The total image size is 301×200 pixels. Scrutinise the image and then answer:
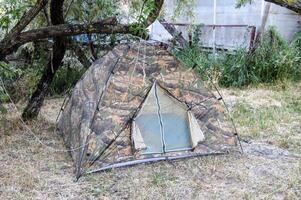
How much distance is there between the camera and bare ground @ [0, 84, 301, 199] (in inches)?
123

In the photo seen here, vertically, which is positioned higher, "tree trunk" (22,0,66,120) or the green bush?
"tree trunk" (22,0,66,120)

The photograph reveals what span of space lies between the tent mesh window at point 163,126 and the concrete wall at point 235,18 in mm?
3846

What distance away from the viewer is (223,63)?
304 inches

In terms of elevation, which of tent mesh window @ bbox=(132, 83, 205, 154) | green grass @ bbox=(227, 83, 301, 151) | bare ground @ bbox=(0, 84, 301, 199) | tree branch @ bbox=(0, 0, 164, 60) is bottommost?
green grass @ bbox=(227, 83, 301, 151)

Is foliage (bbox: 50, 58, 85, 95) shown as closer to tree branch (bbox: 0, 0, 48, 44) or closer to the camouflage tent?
the camouflage tent

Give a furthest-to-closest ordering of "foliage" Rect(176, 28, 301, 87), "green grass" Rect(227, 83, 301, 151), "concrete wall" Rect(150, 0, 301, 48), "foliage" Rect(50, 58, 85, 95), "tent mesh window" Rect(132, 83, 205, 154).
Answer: "concrete wall" Rect(150, 0, 301, 48) < "foliage" Rect(176, 28, 301, 87) < "foliage" Rect(50, 58, 85, 95) < "green grass" Rect(227, 83, 301, 151) < "tent mesh window" Rect(132, 83, 205, 154)

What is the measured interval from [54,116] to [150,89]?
6.87 ft

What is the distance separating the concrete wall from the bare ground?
3712 mm

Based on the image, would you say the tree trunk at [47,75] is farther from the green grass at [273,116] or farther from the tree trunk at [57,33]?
the green grass at [273,116]

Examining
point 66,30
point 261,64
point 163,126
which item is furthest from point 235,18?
point 66,30

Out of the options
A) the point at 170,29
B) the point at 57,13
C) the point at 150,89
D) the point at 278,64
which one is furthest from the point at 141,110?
the point at 170,29

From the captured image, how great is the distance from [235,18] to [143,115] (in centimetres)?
511

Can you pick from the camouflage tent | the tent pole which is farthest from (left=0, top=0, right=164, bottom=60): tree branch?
the tent pole

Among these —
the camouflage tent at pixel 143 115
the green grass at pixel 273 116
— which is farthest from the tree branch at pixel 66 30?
the green grass at pixel 273 116
